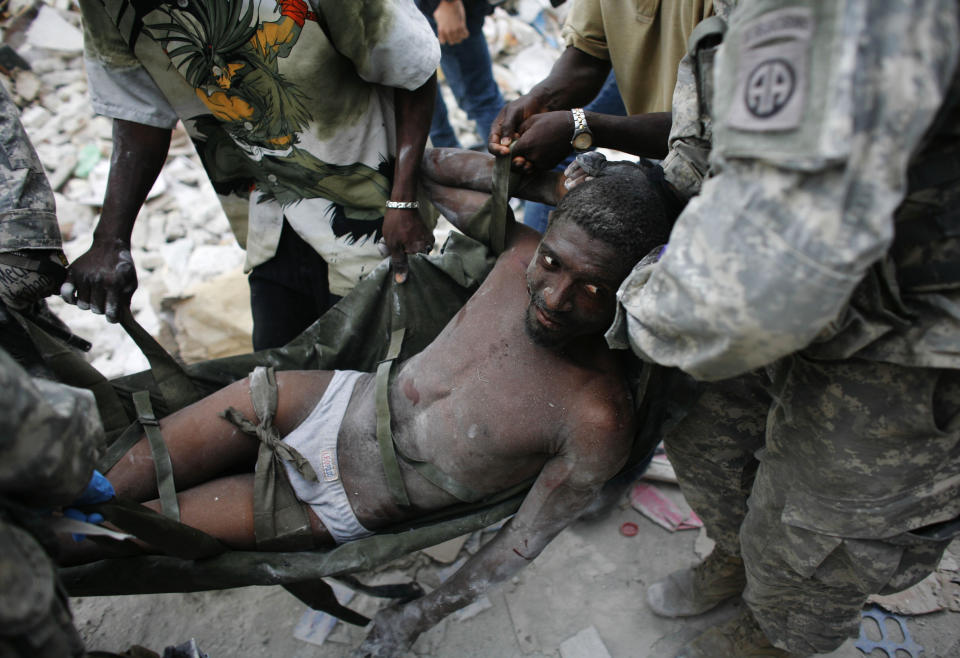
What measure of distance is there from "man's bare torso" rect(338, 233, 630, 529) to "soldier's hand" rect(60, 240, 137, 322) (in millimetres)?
789

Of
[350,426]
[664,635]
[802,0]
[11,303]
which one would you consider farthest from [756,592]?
[11,303]

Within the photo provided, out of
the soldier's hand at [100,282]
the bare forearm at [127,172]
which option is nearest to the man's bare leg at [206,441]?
the soldier's hand at [100,282]

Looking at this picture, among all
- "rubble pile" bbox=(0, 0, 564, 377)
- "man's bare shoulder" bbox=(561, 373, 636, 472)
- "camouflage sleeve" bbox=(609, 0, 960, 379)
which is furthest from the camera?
"rubble pile" bbox=(0, 0, 564, 377)

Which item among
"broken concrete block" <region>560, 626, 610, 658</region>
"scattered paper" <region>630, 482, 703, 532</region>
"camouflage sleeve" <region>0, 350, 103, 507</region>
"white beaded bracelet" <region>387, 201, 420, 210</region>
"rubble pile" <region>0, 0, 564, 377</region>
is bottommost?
"broken concrete block" <region>560, 626, 610, 658</region>

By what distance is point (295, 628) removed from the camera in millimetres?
2232

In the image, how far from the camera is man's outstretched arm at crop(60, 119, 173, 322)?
1816mm

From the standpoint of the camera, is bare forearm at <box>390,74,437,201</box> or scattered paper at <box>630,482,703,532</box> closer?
bare forearm at <box>390,74,437,201</box>

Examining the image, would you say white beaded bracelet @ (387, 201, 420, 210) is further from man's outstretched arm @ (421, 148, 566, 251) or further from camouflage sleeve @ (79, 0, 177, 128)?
camouflage sleeve @ (79, 0, 177, 128)

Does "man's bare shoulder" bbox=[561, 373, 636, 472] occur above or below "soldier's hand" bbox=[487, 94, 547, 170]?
below

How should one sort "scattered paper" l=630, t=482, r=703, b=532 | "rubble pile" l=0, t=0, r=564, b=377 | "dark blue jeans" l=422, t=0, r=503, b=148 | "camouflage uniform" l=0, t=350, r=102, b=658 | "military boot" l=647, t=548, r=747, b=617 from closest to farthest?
"camouflage uniform" l=0, t=350, r=102, b=658 < "military boot" l=647, t=548, r=747, b=617 < "scattered paper" l=630, t=482, r=703, b=532 < "rubble pile" l=0, t=0, r=564, b=377 < "dark blue jeans" l=422, t=0, r=503, b=148

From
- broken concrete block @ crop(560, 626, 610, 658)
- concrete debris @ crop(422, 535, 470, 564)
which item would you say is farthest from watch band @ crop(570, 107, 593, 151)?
broken concrete block @ crop(560, 626, 610, 658)

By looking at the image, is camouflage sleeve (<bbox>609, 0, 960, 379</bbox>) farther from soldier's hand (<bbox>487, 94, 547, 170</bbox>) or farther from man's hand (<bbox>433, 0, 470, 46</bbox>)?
man's hand (<bbox>433, 0, 470, 46</bbox>)

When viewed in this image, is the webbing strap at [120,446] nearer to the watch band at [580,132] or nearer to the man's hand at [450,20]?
the watch band at [580,132]

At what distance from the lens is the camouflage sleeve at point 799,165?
29.9 inches
